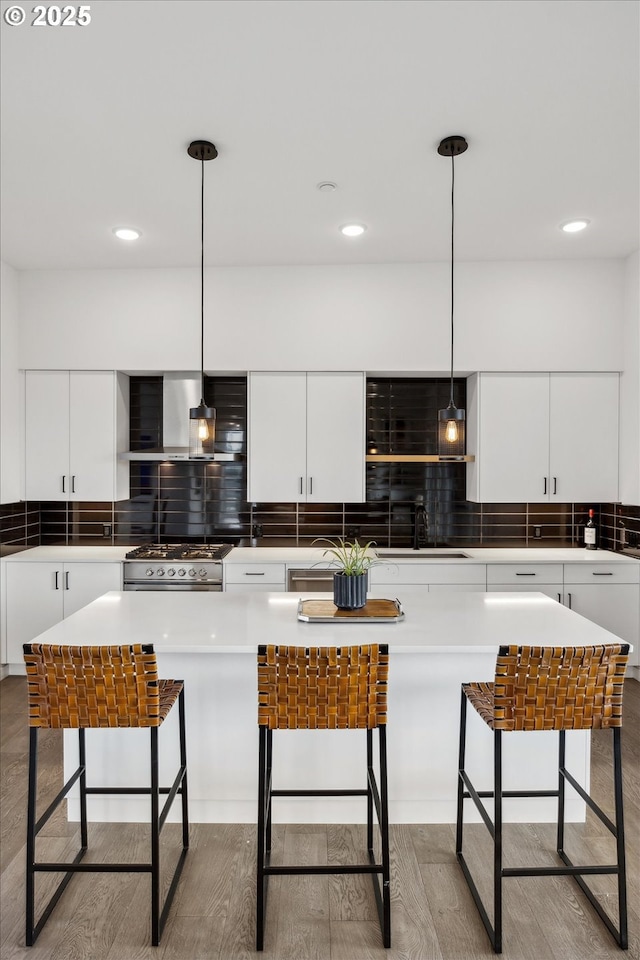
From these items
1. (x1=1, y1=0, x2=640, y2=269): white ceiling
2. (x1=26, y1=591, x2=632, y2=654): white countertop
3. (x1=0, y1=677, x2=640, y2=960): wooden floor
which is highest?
(x1=1, y1=0, x2=640, y2=269): white ceiling

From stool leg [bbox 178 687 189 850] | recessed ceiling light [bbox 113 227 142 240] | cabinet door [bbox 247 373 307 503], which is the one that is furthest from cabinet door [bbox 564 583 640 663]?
recessed ceiling light [bbox 113 227 142 240]

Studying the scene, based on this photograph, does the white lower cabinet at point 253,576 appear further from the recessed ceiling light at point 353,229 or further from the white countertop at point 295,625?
the recessed ceiling light at point 353,229

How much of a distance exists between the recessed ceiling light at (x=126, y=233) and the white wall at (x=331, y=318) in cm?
56

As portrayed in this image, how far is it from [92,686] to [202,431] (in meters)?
1.38

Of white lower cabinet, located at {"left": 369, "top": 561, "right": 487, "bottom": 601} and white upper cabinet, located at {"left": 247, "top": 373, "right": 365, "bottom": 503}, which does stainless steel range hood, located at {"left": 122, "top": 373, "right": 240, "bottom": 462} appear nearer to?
white upper cabinet, located at {"left": 247, "top": 373, "right": 365, "bottom": 503}

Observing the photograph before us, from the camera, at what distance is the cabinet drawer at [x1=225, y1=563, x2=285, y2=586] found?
4090 millimetres

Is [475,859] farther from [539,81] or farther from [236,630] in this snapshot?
[539,81]

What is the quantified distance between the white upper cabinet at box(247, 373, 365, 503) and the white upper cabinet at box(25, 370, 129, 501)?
1080 mm

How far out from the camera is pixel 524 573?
4074mm

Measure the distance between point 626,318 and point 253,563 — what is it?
317 cm

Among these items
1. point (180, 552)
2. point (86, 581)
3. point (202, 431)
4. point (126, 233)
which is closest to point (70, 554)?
point (86, 581)

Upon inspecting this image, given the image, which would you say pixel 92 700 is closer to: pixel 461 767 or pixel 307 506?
pixel 461 767

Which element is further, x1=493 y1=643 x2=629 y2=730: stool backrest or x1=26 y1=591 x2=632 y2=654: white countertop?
x1=26 y1=591 x2=632 y2=654: white countertop

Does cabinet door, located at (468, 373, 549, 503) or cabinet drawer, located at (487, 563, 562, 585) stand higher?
cabinet door, located at (468, 373, 549, 503)
